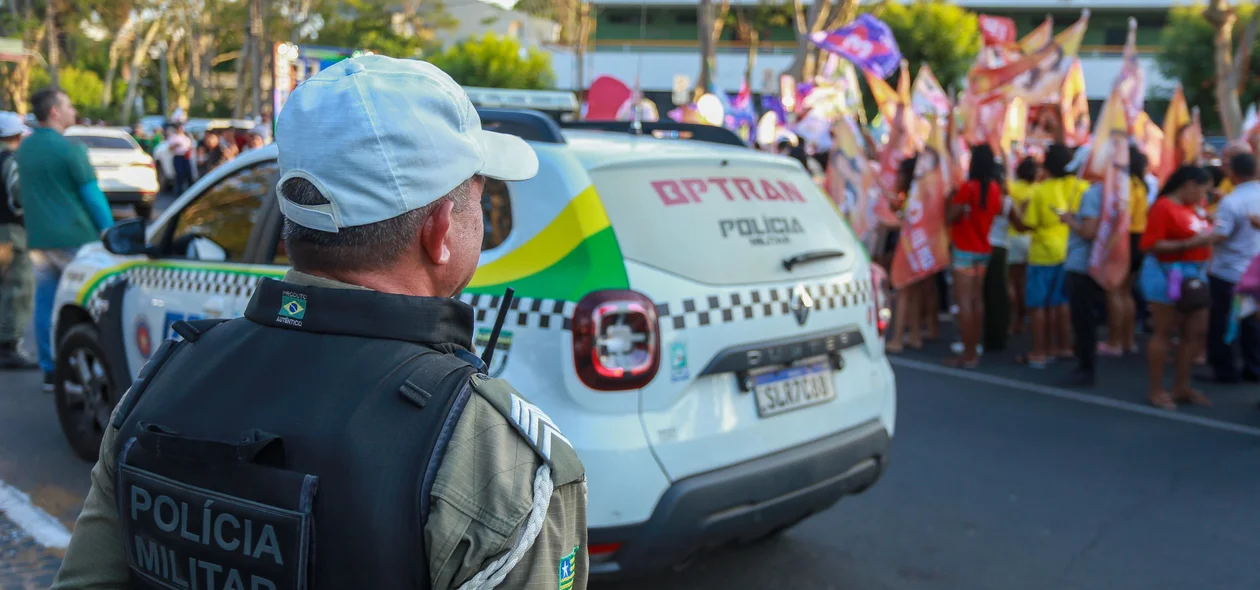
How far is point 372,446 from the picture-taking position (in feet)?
3.83

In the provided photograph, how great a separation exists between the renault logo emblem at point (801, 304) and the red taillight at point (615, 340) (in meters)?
0.63

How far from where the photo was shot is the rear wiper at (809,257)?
11.8 ft

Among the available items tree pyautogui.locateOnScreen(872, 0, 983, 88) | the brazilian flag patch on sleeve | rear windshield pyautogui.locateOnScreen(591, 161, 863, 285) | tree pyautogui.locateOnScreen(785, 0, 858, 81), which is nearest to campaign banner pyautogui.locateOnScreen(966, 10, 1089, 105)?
tree pyautogui.locateOnScreen(785, 0, 858, 81)

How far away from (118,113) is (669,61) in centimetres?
2492

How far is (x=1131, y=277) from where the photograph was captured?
874cm

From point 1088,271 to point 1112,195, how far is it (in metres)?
0.70

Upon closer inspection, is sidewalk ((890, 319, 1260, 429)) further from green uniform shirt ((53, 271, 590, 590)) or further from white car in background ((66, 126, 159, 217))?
white car in background ((66, 126, 159, 217))

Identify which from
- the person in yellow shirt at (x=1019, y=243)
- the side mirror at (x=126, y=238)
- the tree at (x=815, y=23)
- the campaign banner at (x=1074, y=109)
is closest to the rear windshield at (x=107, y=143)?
the tree at (x=815, y=23)

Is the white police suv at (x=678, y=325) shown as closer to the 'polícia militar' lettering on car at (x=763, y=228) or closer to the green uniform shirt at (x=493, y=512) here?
the 'polícia militar' lettering on car at (x=763, y=228)

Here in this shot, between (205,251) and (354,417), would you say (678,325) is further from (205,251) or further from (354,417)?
(205,251)

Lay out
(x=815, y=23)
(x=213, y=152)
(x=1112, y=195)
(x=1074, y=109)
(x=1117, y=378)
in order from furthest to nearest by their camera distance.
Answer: (x=213, y=152) < (x=815, y=23) < (x=1074, y=109) < (x=1117, y=378) < (x=1112, y=195)

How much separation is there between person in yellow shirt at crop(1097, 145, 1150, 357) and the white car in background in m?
17.4

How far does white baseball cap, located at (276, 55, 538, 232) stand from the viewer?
127 centimetres

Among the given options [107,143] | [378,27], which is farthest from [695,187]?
[378,27]
